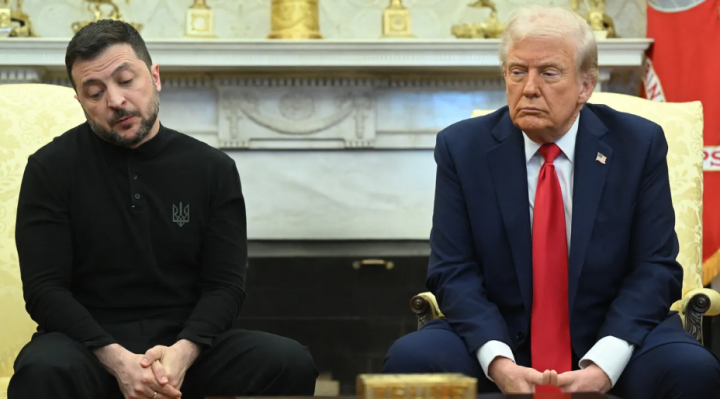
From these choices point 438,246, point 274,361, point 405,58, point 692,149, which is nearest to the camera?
point 274,361

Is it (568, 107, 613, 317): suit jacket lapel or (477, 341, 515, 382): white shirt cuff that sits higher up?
(568, 107, 613, 317): suit jacket lapel

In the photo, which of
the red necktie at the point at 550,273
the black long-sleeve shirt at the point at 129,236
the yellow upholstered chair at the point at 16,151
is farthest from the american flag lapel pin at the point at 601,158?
the yellow upholstered chair at the point at 16,151

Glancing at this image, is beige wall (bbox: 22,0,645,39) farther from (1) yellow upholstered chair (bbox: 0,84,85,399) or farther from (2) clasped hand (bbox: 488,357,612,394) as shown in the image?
(2) clasped hand (bbox: 488,357,612,394)

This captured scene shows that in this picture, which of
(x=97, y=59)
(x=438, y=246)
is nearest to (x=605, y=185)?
(x=438, y=246)

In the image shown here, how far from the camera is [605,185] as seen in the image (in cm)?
223

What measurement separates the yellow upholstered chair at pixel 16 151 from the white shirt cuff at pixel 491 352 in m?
1.23

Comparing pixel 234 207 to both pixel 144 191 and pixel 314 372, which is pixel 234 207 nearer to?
pixel 144 191

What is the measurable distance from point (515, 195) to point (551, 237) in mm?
131

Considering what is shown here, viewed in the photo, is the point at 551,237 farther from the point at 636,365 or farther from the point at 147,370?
the point at 147,370

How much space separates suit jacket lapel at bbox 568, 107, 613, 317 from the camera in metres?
2.18

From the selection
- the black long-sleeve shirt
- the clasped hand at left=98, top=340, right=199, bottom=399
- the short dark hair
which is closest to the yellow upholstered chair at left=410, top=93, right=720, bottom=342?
the black long-sleeve shirt

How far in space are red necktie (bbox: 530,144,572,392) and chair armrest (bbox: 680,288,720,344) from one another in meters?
0.52

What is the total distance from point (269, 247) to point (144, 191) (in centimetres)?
283

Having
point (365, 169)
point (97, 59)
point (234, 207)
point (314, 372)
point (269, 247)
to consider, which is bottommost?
point (269, 247)
